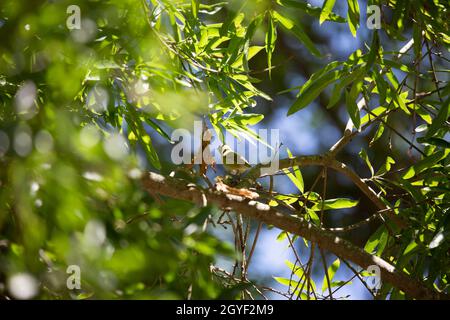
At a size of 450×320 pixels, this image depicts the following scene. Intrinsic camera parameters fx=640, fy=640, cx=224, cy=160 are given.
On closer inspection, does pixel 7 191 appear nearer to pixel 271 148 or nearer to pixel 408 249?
pixel 271 148

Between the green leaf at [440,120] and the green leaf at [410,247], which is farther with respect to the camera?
the green leaf at [410,247]

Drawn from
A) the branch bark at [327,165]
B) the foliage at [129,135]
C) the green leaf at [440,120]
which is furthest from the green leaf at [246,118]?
the green leaf at [440,120]

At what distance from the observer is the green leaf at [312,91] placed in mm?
1137

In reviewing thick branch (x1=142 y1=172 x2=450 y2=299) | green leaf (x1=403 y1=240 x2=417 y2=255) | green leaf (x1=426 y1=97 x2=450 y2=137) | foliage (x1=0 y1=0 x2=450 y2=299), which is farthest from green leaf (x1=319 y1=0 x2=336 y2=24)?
green leaf (x1=403 y1=240 x2=417 y2=255)

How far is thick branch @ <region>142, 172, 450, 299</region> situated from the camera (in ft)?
3.38

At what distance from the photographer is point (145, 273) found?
730 mm

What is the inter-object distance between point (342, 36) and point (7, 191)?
214 cm

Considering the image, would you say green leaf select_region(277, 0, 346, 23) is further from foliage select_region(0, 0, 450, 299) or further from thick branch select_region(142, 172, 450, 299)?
thick branch select_region(142, 172, 450, 299)

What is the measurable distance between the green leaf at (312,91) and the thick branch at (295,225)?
19 cm

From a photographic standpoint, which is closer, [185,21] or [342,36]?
[185,21]

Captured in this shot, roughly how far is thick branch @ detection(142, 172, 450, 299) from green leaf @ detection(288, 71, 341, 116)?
0.64 ft

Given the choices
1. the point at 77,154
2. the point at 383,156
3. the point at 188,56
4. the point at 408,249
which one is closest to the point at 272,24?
the point at 188,56

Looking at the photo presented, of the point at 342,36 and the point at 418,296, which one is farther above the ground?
the point at 342,36
